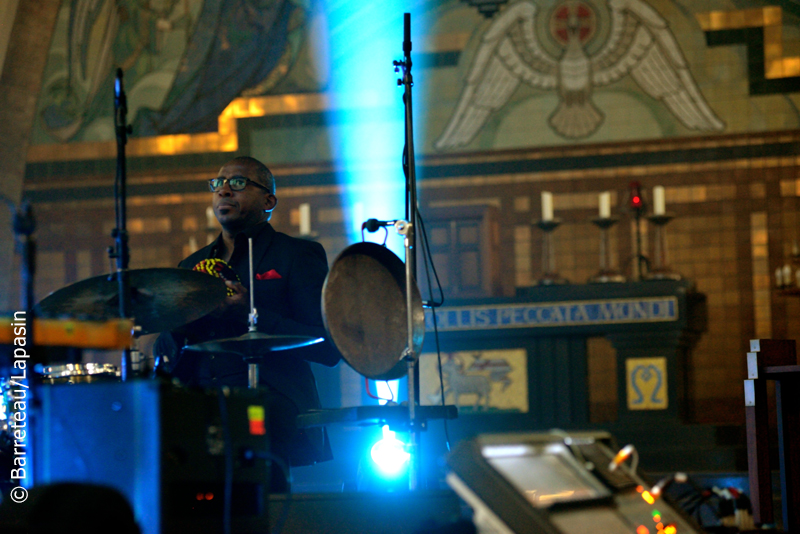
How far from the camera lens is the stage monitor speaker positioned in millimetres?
1982

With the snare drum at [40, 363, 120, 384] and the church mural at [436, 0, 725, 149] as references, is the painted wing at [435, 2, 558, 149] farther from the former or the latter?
the snare drum at [40, 363, 120, 384]

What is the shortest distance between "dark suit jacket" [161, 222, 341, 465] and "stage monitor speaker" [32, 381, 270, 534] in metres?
1.16

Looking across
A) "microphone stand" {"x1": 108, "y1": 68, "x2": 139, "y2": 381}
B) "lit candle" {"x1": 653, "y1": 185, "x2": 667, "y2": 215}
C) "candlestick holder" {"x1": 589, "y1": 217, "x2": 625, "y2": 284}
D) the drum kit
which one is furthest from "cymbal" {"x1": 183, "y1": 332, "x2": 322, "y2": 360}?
"lit candle" {"x1": 653, "y1": 185, "x2": 667, "y2": 215}

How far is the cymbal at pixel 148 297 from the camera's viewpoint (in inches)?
115

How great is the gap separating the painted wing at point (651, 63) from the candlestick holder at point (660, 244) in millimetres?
965

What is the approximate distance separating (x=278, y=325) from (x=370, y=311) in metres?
0.34

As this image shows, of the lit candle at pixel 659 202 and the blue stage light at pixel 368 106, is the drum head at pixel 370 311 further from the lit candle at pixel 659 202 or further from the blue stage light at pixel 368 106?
the blue stage light at pixel 368 106

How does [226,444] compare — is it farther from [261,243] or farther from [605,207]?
[605,207]

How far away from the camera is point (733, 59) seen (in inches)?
323

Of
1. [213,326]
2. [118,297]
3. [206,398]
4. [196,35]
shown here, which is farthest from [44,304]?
[196,35]

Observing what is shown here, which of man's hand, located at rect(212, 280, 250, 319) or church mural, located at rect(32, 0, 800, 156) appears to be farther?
church mural, located at rect(32, 0, 800, 156)

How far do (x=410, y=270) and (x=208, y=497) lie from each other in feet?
4.45

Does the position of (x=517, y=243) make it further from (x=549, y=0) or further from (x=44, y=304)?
(x=44, y=304)

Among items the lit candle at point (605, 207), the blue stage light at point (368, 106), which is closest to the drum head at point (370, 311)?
the lit candle at point (605, 207)
